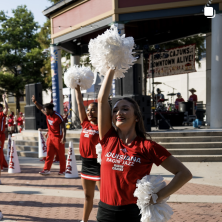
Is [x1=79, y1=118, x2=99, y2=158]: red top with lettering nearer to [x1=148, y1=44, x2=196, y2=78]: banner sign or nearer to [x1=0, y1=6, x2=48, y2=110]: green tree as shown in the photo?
[x1=148, y1=44, x2=196, y2=78]: banner sign

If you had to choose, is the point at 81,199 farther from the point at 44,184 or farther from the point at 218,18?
the point at 218,18

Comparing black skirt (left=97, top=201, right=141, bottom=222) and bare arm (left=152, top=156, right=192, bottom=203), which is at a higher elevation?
bare arm (left=152, top=156, right=192, bottom=203)

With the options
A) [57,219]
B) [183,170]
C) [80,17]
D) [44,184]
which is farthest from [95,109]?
[80,17]

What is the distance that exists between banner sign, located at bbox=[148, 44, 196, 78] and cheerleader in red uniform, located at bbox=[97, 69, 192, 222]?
47.1 ft

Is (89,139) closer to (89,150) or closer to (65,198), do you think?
(89,150)

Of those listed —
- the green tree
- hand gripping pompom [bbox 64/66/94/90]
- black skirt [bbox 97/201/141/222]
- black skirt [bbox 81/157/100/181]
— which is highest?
the green tree

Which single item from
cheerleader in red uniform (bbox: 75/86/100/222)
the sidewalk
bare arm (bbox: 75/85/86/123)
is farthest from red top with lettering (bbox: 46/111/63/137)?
bare arm (bbox: 75/85/86/123)

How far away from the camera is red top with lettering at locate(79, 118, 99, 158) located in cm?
470

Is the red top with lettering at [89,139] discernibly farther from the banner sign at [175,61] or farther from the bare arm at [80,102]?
the banner sign at [175,61]

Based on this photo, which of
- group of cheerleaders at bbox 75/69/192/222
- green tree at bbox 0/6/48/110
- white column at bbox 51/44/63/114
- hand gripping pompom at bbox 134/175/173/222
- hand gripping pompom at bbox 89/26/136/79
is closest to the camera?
hand gripping pompom at bbox 134/175/173/222

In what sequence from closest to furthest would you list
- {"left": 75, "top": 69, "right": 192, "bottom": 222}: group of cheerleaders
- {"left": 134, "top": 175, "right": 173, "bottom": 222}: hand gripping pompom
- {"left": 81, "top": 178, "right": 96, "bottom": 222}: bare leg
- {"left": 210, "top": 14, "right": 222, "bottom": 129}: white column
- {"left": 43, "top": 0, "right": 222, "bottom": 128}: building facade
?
1. {"left": 134, "top": 175, "right": 173, "bottom": 222}: hand gripping pompom
2. {"left": 75, "top": 69, "right": 192, "bottom": 222}: group of cheerleaders
3. {"left": 81, "top": 178, "right": 96, "bottom": 222}: bare leg
4. {"left": 210, "top": 14, "right": 222, "bottom": 129}: white column
5. {"left": 43, "top": 0, "right": 222, "bottom": 128}: building facade

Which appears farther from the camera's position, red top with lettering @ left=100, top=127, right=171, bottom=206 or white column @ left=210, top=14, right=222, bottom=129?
white column @ left=210, top=14, right=222, bottom=129

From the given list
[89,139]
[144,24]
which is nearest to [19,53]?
[144,24]

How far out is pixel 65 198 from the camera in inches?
241
